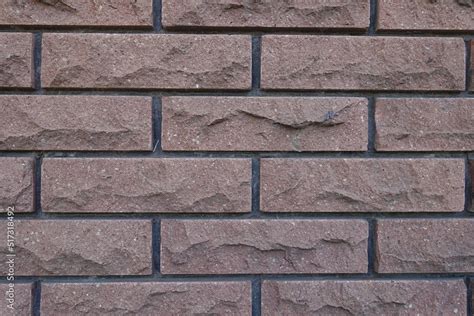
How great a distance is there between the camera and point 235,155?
1.18 m

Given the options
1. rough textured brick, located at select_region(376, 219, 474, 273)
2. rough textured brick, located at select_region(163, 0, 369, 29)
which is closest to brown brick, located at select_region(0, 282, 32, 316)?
rough textured brick, located at select_region(163, 0, 369, 29)

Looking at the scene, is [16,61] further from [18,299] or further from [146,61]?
[18,299]

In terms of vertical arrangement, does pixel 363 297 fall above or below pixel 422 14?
below

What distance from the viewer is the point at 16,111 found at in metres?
1.15

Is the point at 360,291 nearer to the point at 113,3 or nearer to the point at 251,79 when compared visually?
the point at 251,79

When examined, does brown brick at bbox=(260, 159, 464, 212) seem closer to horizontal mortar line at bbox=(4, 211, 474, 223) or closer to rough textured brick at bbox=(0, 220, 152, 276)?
horizontal mortar line at bbox=(4, 211, 474, 223)

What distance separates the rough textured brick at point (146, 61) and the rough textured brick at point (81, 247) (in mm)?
379

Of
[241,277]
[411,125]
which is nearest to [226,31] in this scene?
[411,125]

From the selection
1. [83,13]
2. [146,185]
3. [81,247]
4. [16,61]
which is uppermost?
[83,13]

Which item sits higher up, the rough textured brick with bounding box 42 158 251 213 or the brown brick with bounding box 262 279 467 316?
the rough textured brick with bounding box 42 158 251 213

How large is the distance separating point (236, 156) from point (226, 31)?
13.5 inches

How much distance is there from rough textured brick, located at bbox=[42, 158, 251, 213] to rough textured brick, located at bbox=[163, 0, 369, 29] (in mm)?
376

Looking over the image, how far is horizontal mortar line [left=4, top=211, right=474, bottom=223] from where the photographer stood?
3.84ft

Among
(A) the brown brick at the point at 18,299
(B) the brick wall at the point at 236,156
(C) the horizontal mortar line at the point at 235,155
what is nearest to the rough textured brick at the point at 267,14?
(B) the brick wall at the point at 236,156
